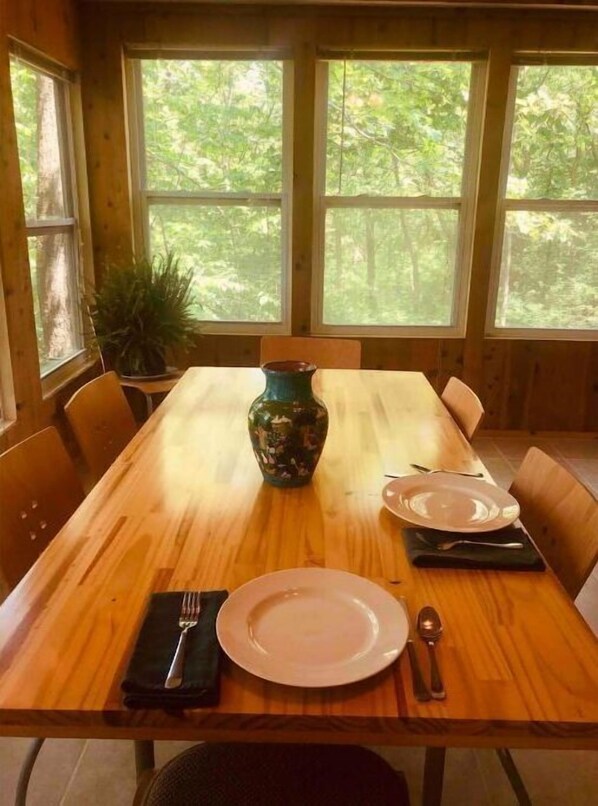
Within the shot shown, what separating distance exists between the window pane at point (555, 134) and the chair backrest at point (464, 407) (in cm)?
203

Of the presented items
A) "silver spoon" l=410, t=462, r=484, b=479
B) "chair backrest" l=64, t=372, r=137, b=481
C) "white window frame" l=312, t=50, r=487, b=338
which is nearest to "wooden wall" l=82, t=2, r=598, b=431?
"white window frame" l=312, t=50, r=487, b=338

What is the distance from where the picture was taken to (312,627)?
36.3 inches

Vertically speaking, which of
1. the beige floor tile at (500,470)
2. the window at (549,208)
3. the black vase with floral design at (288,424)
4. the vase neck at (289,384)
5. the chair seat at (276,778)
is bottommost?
the beige floor tile at (500,470)

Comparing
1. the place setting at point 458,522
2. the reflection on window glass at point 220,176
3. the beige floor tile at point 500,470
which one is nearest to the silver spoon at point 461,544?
the place setting at point 458,522

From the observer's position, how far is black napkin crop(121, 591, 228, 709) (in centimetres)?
78

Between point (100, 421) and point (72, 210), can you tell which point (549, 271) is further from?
point (100, 421)

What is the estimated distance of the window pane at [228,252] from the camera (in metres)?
3.70

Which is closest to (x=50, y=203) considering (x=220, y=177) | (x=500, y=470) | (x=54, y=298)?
(x=54, y=298)

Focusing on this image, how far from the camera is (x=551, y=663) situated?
856mm

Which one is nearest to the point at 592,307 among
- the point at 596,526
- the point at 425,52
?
the point at 425,52

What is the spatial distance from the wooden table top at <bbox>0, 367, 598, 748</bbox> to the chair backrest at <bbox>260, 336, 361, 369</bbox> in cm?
108

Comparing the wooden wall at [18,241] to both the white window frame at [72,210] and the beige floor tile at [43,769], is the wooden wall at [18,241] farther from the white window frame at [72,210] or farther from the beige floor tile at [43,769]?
the beige floor tile at [43,769]

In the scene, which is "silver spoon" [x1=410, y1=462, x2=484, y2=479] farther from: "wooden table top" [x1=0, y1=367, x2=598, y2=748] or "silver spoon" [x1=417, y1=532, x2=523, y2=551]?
"silver spoon" [x1=417, y1=532, x2=523, y2=551]

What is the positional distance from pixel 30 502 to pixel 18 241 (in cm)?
174
